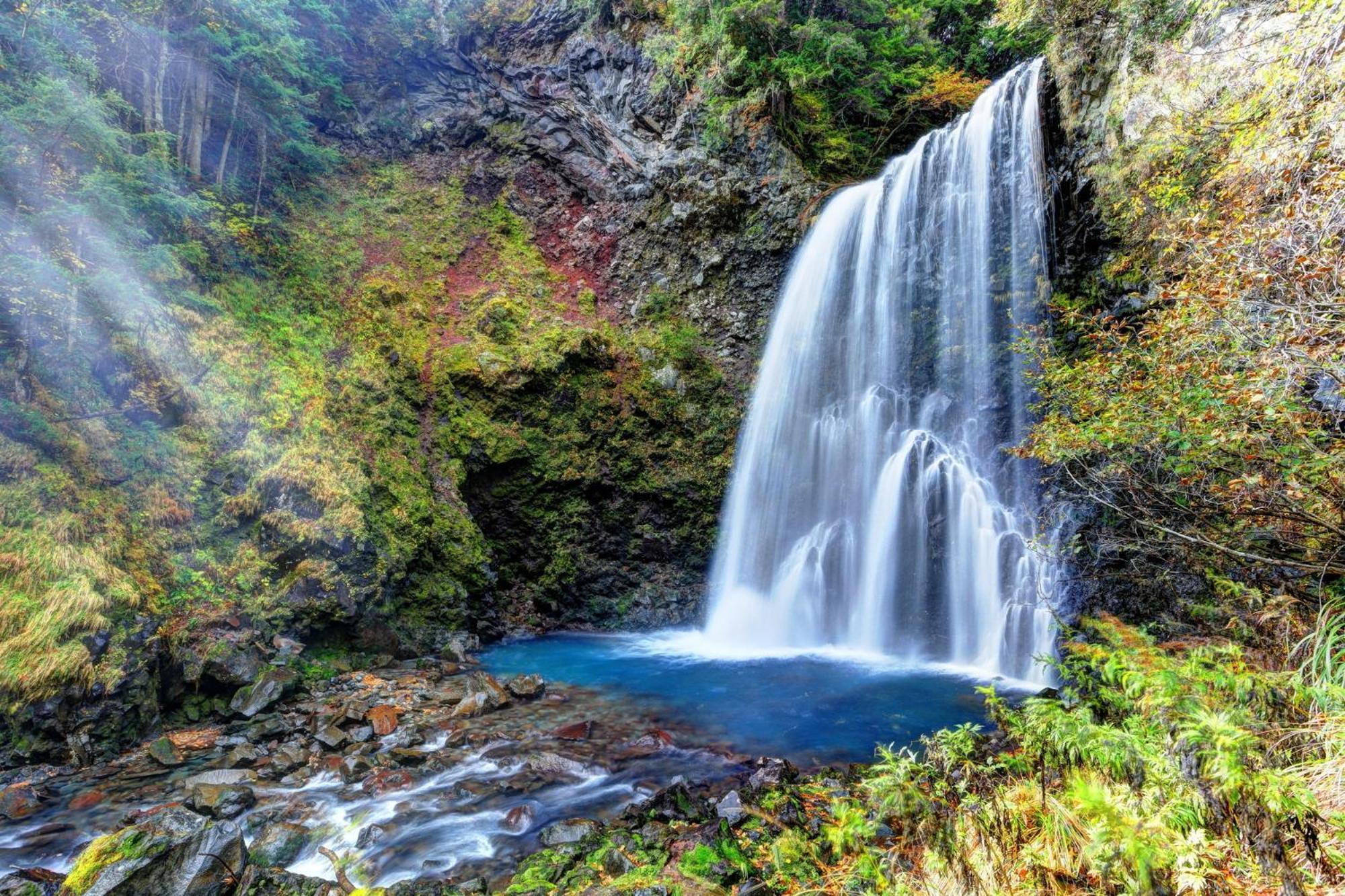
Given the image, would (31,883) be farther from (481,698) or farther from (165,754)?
(481,698)

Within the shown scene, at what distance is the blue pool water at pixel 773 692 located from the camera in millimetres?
7234

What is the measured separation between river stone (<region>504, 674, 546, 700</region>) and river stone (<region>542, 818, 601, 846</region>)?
352cm

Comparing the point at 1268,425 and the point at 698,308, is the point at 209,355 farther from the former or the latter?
the point at 1268,425

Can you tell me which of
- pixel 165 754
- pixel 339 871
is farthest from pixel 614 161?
pixel 339 871

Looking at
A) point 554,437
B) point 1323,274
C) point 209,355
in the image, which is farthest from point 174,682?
point 1323,274

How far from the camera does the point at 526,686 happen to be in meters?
8.72

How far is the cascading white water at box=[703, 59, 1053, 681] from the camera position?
1036cm

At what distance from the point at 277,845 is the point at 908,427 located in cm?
1146

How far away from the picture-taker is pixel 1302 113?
4465 millimetres

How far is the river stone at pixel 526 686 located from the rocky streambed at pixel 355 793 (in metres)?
0.07

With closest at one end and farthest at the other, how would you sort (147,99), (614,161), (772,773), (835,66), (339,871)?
(339,871), (772,773), (147,99), (835,66), (614,161)

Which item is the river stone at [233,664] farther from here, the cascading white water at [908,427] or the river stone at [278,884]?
the cascading white water at [908,427]

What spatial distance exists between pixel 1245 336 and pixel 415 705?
9.38 m

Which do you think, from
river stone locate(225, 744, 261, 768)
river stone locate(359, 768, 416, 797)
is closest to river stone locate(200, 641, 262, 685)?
river stone locate(225, 744, 261, 768)
